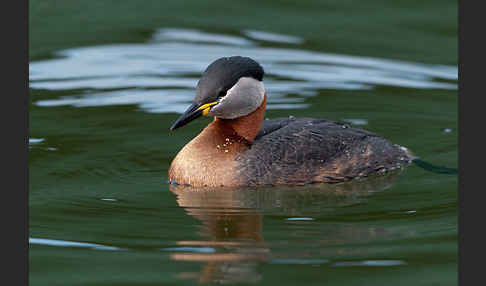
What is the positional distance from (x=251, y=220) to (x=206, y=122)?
4390 millimetres

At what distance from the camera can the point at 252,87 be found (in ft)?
32.2

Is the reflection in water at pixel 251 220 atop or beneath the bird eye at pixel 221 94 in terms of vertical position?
beneath

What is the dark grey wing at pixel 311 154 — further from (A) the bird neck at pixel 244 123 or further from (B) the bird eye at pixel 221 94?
(B) the bird eye at pixel 221 94

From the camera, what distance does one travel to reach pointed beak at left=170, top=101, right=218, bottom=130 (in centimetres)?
929

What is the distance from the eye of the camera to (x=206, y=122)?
1276 cm

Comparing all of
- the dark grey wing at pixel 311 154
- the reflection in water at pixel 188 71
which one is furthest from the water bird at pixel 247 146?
the reflection in water at pixel 188 71

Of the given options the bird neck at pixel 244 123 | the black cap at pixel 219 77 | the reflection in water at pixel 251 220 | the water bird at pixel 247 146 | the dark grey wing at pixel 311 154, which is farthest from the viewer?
the bird neck at pixel 244 123

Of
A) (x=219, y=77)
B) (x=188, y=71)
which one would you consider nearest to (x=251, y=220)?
(x=219, y=77)

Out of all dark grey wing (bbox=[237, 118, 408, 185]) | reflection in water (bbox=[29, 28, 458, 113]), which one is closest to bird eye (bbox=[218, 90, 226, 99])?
dark grey wing (bbox=[237, 118, 408, 185])

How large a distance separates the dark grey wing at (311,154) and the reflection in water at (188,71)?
2470 millimetres

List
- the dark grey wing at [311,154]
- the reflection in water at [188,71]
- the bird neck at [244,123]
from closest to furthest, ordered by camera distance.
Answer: the dark grey wing at [311,154] → the bird neck at [244,123] → the reflection in water at [188,71]

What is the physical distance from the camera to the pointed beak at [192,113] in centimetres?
929

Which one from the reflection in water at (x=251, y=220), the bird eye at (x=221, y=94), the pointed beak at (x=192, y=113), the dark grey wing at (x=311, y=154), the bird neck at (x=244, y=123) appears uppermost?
the bird eye at (x=221, y=94)

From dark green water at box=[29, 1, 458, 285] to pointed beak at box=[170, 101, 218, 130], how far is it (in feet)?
2.50
